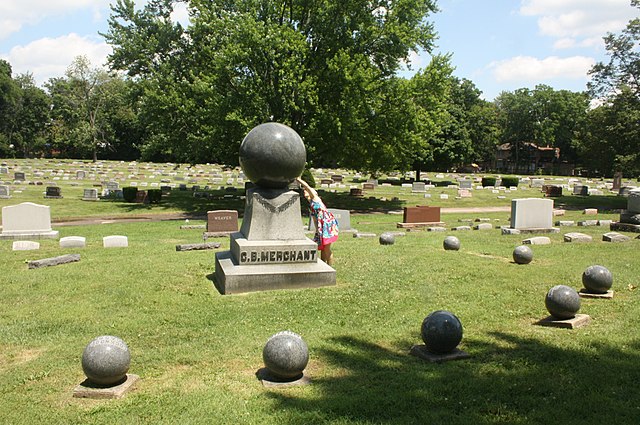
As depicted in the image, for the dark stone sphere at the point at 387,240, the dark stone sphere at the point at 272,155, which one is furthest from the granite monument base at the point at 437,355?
the dark stone sphere at the point at 387,240

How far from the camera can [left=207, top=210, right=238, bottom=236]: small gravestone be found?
1955 cm

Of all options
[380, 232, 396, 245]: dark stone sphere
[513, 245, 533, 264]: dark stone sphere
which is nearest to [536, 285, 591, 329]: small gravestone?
[513, 245, 533, 264]: dark stone sphere

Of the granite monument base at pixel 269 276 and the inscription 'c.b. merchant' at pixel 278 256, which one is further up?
the inscription 'c.b. merchant' at pixel 278 256

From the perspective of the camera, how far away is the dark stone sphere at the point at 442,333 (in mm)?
6910

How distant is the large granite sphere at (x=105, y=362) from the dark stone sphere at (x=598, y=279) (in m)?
8.56

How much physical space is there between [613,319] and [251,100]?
20.5 m

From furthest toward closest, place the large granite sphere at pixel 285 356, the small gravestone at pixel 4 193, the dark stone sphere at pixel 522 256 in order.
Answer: the small gravestone at pixel 4 193 < the dark stone sphere at pixel 522 256 < the large granite sphere at pixel 285 356

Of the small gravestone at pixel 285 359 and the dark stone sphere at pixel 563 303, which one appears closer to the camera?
the small gravestone at pixel 285 359

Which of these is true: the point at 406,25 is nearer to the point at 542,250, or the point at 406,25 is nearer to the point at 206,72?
the point at 206,72

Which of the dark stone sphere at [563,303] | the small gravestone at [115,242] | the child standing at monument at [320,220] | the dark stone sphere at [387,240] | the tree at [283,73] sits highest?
the tree at [283,73]

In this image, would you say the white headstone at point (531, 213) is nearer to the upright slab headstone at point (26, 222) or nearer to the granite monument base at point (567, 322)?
the granite monument base at point (567, 322)

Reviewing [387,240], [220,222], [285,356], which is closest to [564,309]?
[285,356]

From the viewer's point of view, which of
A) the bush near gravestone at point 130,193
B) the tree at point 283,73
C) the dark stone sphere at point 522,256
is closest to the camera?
the dark stone sphere at point 522,256

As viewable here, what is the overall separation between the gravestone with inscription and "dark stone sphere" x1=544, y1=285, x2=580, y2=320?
4422 mm
